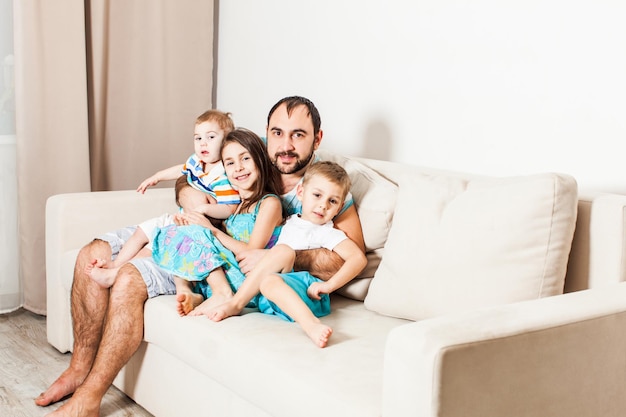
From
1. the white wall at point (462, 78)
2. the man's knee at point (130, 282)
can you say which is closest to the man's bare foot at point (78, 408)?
the man's knee at point (130, 282)

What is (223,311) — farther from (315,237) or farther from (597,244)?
(597,244)

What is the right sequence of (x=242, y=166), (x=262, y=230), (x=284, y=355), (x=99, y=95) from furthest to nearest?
(x=99, y=95) → (x=242, y=166) → (x=262, y=230) → (x=284, y=355)

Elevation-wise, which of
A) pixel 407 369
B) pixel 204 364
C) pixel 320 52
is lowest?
pixel 204 364

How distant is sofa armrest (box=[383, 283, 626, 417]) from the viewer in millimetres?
1442

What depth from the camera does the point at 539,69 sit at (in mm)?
2438

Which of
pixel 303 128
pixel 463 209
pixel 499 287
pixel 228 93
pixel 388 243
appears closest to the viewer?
pixel 499 287

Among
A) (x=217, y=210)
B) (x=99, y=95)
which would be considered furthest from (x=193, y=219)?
(x=99, y=95)

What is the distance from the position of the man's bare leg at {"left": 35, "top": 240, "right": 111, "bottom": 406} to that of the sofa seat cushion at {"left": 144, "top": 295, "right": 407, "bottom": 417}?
24 cm

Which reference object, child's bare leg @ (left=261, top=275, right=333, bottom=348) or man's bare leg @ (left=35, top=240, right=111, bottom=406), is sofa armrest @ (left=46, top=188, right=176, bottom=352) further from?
child's bare leg @ (left=261, top=275, right=333, bottom=348)

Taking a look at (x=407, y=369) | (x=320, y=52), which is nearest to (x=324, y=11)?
(x=320, y=52)

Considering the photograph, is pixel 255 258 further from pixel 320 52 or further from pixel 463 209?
pixel 320 52

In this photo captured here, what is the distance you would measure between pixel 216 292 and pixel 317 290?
32cm

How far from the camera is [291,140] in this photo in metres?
2.58

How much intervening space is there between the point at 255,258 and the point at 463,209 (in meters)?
0.71
